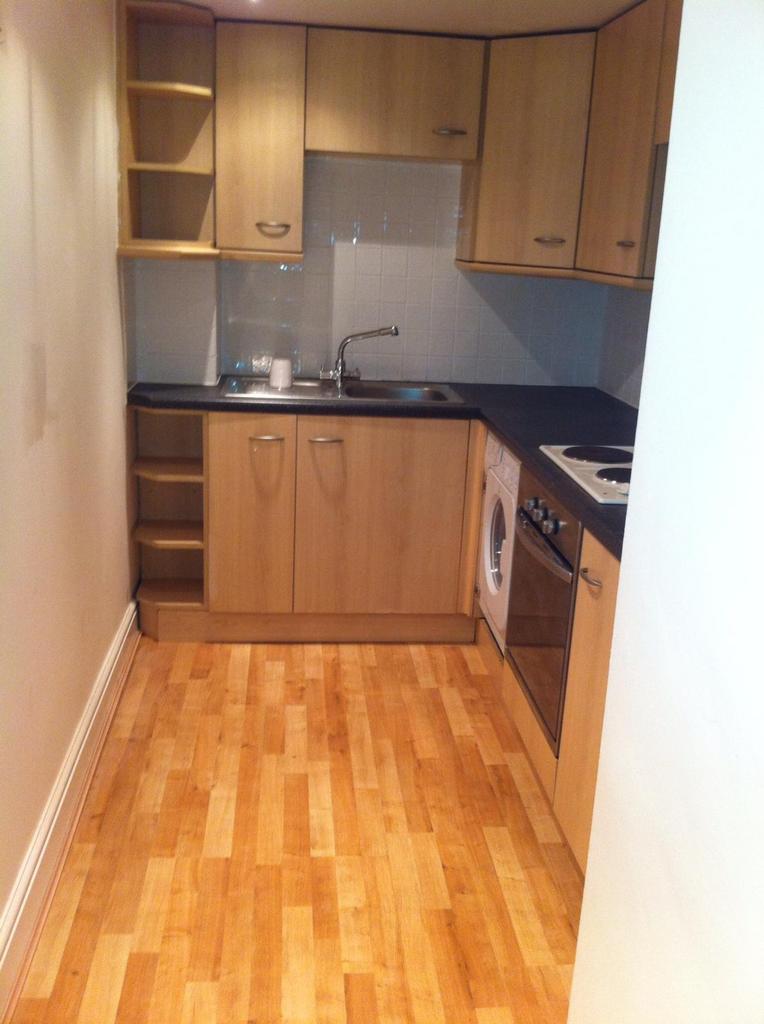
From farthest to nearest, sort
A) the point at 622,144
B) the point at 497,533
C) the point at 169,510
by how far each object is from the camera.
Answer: the point at 169,510, the point at 497,533, the point at 622,144

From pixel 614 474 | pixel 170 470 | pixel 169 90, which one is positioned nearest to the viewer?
pixel 614 474

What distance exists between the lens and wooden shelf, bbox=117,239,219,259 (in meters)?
3.41

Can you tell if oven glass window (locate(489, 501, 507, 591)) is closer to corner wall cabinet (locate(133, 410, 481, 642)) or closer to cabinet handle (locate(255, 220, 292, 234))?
corner wall cabinet (locate(133, 410, 481, 642))

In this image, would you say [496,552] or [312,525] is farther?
[312,525]

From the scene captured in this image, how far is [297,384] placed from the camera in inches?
A: 158

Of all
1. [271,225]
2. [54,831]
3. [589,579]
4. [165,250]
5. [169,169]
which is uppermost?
[169,169]

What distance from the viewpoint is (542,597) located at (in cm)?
275

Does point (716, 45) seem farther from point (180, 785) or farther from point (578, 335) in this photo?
point (578, 335)

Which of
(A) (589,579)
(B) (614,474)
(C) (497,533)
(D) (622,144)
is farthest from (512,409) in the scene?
(A) (589,579)

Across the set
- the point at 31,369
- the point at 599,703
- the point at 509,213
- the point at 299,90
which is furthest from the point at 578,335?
the point at 31,369

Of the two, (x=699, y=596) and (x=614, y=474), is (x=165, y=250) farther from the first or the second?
(x=699, y=596)

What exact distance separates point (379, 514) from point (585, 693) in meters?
1.53

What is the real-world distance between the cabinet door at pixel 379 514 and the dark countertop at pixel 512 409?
5 centimetres

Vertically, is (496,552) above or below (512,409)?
below
